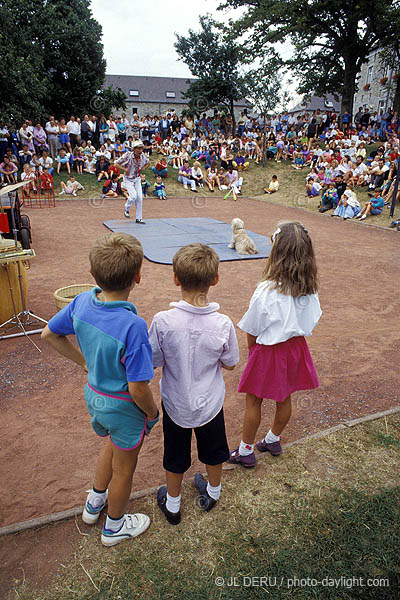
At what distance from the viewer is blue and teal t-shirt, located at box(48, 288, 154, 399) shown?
70.5 inches

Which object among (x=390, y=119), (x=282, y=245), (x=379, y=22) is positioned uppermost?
(x=379, y=22)

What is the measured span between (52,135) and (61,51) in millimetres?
12643

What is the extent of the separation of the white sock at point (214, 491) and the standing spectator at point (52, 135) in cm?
2039

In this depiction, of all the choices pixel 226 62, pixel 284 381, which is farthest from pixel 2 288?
pixel 226 62

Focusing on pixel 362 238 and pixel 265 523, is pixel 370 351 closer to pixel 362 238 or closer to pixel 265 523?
pixel 265 523

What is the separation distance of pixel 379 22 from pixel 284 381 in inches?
1157

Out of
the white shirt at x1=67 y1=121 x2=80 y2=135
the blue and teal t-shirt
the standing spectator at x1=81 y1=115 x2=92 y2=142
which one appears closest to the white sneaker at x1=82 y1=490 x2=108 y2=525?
the blue and teal t-shirt

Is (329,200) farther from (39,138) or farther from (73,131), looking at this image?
(39,138)

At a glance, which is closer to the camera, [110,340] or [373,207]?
[110,340]

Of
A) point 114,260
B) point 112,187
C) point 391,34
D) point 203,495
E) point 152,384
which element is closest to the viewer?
point 114,260

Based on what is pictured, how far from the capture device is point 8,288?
4.89 meters

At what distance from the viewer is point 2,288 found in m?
4.84
